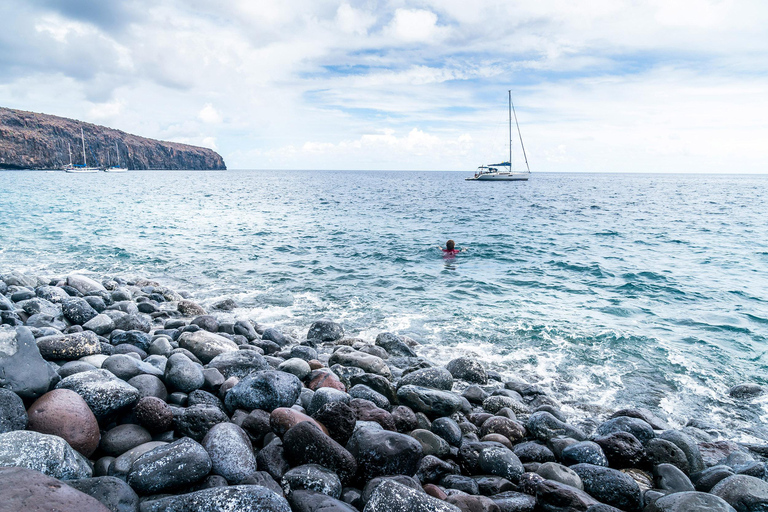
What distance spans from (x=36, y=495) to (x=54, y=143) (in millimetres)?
169642

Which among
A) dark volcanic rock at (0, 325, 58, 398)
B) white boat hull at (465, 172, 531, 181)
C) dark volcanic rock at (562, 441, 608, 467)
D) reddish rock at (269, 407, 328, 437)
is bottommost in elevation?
dark volcanic rock at (562, 441, 608, 467)

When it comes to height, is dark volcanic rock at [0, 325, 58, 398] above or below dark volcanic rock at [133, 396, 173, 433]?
above

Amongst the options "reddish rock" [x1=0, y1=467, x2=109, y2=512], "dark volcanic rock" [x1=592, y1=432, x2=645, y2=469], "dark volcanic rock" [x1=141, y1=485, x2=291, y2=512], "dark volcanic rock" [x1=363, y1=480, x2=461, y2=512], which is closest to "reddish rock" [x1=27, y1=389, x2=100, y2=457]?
"reddish rock" [x1=0, y1=467, x2=109, y2=512]

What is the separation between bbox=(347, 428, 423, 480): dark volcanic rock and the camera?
4.55 meters

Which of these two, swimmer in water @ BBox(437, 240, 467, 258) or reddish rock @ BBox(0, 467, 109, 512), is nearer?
reddish rock @ BBox(0, 467, 109, 512)

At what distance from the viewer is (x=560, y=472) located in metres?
4.89

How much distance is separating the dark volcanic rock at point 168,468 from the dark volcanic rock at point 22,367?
62.4 inches

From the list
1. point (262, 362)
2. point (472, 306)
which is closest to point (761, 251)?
point (472, 306)

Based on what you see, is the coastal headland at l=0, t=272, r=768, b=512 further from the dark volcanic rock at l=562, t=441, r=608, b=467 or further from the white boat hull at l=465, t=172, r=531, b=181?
the white boat hull at l=465, t=172, r=531, b=181

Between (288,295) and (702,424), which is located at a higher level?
(288,295)

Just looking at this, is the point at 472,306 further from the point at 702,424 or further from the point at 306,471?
the point at 306,471

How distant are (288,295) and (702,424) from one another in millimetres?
11348

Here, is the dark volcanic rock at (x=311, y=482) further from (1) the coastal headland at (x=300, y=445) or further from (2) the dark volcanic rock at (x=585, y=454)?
(2) the dark volcanic rock at (x=585, y=454)

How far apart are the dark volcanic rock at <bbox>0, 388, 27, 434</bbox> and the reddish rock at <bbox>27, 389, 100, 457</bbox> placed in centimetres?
8
